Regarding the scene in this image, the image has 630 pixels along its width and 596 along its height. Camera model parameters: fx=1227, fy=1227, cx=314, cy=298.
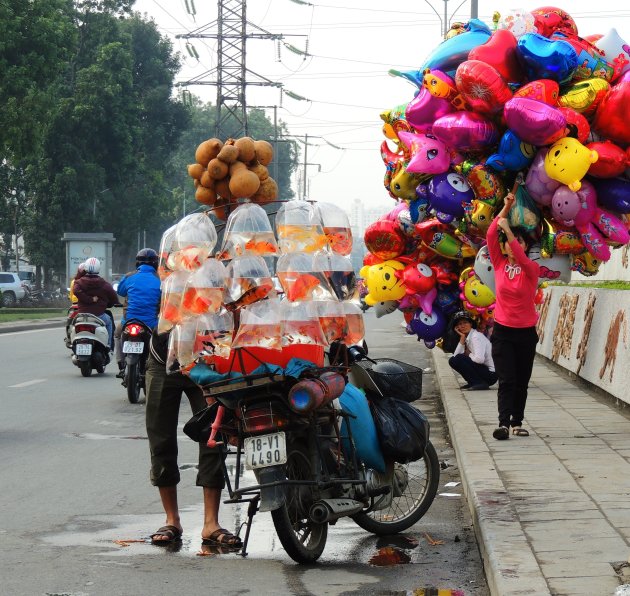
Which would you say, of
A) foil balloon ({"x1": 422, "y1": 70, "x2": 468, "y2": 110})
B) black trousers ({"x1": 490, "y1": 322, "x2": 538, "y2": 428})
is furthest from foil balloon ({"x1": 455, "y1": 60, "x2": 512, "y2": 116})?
black trousers ({"x1": 490, "y1": 322, "x2": 538, "y2": 428})

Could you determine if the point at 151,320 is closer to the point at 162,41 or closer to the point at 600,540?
the point at 600,540

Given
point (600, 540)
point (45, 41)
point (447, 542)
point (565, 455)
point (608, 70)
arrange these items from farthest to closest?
point (45, 41) < point (608, 70) < point (565, 455) < point (447, 542) < point (600, 540)

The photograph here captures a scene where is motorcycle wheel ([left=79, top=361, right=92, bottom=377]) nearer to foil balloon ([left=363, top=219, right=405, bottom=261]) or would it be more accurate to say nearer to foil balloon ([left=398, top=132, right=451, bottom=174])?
foil balloon ([left=363, top=219, right=405, bottom=261])

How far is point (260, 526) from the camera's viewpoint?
24.6 feet

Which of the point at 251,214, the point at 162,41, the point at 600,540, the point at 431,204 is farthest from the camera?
the point at 162,41

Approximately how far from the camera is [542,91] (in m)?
11.5

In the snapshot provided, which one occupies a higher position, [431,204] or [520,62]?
[520,62]

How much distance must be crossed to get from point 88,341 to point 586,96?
9.25 m

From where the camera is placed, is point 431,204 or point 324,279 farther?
point 431,204

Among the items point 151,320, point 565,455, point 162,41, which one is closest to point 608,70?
point 565,455

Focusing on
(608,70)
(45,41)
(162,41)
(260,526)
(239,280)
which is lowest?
(260,526)

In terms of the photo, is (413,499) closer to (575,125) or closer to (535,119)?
(535,119)

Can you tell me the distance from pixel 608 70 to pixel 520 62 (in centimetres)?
85

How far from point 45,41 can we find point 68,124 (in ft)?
71.4
